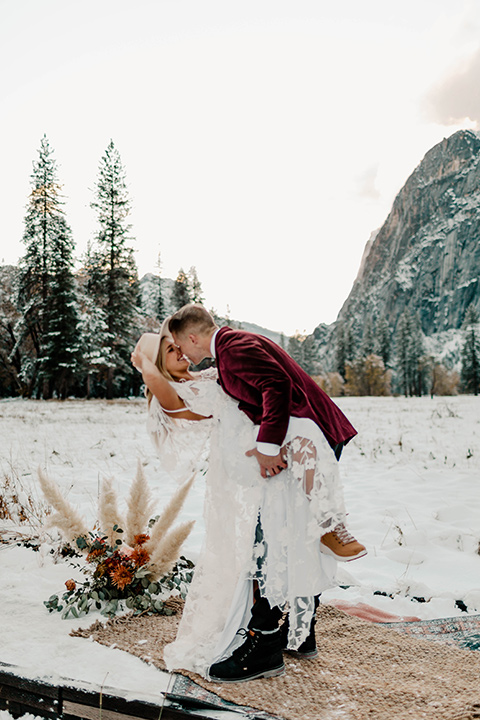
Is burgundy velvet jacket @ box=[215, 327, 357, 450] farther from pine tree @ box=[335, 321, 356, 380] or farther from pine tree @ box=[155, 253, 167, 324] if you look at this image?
pine tree @ box=[335, 321, 356, 380]

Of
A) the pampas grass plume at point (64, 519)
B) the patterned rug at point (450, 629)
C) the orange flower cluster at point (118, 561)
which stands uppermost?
the pampas grass plume at point (64, 519)

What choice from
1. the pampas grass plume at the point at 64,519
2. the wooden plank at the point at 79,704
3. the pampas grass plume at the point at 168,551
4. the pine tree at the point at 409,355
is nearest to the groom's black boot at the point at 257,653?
the wooden plank at the point at 79,704

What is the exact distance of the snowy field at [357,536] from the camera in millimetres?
2531

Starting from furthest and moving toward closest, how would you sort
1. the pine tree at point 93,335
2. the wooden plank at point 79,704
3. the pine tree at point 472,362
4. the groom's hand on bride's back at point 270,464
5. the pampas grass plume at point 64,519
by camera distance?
the pine tree at point 472,362 < the pine tree at point 93,335 < the pampas grass plume at point 64,519 < the groom's hand on bride's back at point 270,464 < the wooden plank at point 79,704

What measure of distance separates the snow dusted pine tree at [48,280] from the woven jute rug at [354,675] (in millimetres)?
28578

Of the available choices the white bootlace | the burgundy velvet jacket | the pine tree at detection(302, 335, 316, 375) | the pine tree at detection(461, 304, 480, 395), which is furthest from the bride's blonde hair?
the pine tree at detection(302, 335, 316, 375)

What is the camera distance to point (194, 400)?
8.77 ft

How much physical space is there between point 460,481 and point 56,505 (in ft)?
18.2

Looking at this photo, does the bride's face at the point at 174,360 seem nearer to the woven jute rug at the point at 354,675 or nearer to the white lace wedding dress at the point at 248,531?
the white lace wedding dress at the point at 248,531

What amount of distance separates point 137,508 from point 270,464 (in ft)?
4.94

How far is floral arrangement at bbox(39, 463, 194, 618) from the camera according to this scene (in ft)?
10.1

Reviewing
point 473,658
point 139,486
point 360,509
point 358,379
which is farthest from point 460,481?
point 358,379

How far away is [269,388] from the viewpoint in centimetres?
227

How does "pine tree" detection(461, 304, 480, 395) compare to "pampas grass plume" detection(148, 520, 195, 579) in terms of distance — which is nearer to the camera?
"pampas grass plume" detection(148, 520, 195, 579)
